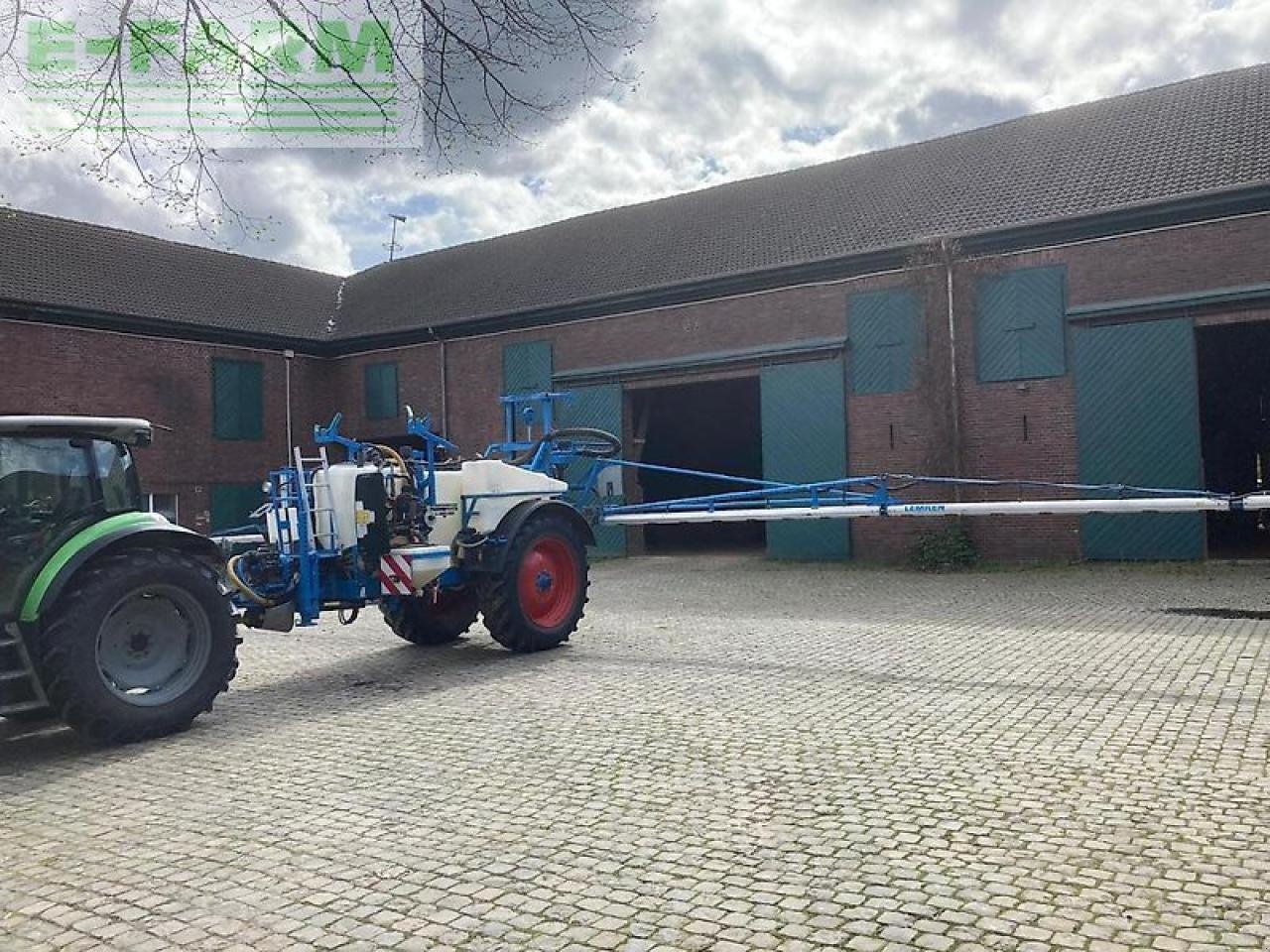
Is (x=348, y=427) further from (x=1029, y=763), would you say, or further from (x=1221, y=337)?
(x=1029, y=763)

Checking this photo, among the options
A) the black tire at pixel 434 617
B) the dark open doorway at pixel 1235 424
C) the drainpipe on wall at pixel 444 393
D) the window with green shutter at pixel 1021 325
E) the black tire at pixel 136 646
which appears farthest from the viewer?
the drainpipe on wall at pixel 444 393

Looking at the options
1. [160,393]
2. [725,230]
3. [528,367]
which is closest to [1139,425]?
[725,230]

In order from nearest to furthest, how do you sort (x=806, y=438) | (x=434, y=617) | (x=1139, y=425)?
(x=434, y=617) < (x=1139, y=425) < (x=806, y=438)

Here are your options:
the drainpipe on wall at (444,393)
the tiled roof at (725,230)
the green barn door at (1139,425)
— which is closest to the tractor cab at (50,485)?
the tiled roof at (725,230)

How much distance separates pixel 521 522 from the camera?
8.67 m

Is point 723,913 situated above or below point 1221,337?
below

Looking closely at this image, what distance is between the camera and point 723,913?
11.0ft

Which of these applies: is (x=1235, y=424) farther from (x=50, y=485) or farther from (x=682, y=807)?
(x=50, y=485)

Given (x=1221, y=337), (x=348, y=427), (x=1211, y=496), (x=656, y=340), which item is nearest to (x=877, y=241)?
(x=656, y=340)

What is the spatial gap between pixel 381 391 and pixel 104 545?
19441 millimetres

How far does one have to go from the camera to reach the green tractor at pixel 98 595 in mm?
5645

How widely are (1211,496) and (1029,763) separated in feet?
16.4

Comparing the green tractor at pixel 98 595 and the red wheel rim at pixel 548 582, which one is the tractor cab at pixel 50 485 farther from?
the red wheel rim at pixel 548 582

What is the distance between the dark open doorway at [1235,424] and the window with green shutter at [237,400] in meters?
19.8
